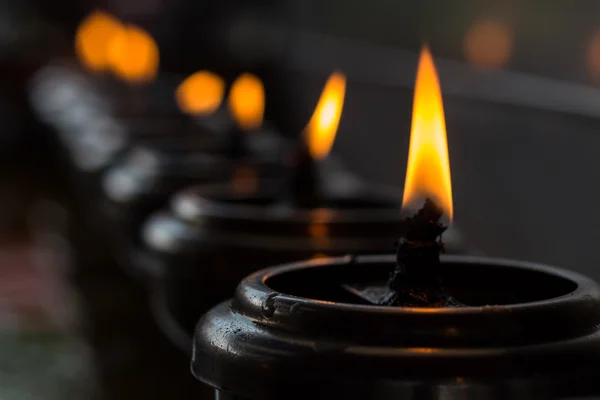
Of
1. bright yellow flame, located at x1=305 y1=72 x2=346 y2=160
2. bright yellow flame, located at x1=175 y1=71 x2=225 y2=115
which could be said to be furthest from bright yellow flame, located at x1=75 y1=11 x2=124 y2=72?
bright yellow flame, located at x1=305 y1=72 x2=346 y2=160

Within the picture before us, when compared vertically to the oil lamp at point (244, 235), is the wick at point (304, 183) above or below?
above

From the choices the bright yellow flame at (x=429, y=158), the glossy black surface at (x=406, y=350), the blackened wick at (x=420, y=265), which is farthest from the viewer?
the bright yellow flame at (x=429, y=158)

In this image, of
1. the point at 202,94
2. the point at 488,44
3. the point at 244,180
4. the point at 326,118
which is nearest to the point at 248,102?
the point at 244,180

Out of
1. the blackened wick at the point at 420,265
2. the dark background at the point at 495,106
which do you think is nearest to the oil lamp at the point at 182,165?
the dark background at the point at 495,106

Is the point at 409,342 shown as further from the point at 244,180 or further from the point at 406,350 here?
the point at 244,180

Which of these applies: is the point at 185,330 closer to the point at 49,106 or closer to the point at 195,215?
the point at 195,215

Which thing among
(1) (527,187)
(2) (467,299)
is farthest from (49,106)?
(2) (467,299)

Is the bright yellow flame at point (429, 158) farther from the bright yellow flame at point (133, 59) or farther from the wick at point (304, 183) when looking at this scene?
the bright yellow flame at point (133, 59)

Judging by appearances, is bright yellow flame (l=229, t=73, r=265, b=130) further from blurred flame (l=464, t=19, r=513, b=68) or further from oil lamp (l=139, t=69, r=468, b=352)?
oil lamp (l=139, t=69, r=468, b=352)
